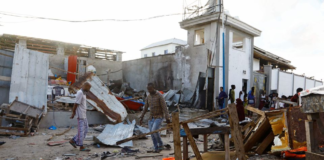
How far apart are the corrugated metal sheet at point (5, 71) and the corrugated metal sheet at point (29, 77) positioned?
0.51 ft

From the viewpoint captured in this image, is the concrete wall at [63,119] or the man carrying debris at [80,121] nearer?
the man carrying debris at [80,121]

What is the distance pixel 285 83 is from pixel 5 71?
66.8 feet

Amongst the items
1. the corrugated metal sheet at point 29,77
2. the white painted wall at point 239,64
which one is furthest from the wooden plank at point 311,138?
the white painted wall at point 239,64

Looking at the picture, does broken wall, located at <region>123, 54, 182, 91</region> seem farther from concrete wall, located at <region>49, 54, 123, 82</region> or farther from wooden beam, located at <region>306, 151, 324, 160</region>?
wooden beam, located at <region>306, 151, 324, 160</region>

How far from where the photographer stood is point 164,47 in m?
40.8

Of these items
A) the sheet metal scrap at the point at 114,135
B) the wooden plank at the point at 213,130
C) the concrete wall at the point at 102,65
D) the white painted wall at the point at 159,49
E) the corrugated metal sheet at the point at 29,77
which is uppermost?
the white painted wall at the point at 159,49

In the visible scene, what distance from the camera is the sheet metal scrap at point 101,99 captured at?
9648 mm

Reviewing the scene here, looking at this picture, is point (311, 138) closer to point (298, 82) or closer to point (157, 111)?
point (157, 111)

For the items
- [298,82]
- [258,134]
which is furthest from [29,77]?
[298,82]

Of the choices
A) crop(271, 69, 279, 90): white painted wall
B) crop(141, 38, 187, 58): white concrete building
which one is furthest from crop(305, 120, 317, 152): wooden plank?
crop(141, 38, 187, 58): white concrete building

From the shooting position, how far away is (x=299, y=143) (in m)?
4.61

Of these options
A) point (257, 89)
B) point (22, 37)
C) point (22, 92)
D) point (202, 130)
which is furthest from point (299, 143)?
point (22, 37)

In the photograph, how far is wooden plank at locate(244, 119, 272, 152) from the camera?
5209 millimetres

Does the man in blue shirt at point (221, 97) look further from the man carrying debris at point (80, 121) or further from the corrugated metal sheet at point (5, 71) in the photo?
the corrugated metal sheet at point (5, 71)
